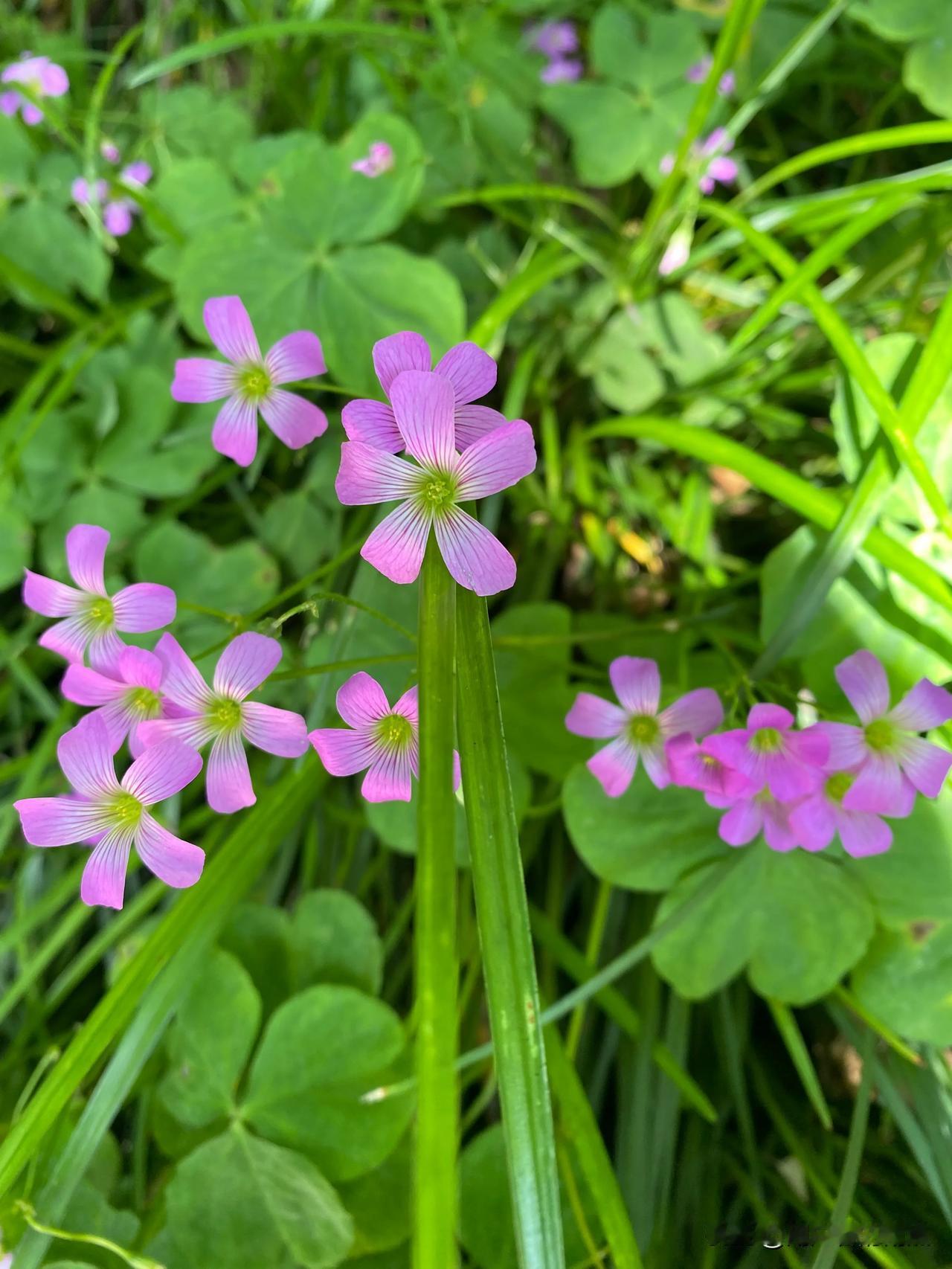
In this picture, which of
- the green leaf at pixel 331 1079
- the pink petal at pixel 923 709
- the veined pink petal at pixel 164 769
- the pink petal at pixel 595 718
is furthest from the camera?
the green leaf at pixel 331 1079

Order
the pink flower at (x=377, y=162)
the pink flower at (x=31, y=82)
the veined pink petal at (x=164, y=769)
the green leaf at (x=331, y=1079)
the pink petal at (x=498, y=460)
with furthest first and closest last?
1. the pink flower at (x=31, y=82)
2. the pink flower at (x=377, y=162)
3. the green leaf at (x=331, y=1079)
4. the veined pink petal at (x=164, y=769)
5. the pink petal at (x=498, y=460)

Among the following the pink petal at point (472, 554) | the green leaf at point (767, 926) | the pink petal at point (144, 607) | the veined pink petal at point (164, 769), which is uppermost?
the pink petal at point (144, 607)

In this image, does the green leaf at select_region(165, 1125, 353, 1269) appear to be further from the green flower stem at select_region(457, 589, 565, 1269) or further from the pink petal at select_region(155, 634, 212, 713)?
the pink petal at select_region(155, 634, 212, 713)

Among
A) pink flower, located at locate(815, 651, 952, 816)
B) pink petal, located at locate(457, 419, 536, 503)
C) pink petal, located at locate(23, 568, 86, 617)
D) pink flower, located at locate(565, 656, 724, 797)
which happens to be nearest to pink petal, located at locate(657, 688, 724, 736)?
pink flower, located at locate(565, 656, 724, 797)

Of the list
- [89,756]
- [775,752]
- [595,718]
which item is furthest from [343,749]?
[775,752]

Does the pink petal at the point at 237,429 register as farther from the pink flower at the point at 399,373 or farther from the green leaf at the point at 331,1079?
the green leaf at the point at 331,1079

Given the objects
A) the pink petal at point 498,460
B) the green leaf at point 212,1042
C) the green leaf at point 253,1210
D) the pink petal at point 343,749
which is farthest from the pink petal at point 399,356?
the green leaf at point 253,1210

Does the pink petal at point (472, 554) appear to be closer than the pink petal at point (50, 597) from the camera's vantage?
Yes

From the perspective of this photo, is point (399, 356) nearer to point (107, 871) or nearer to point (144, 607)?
point (144, 607)

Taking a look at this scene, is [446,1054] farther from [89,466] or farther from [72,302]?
[72,302]
